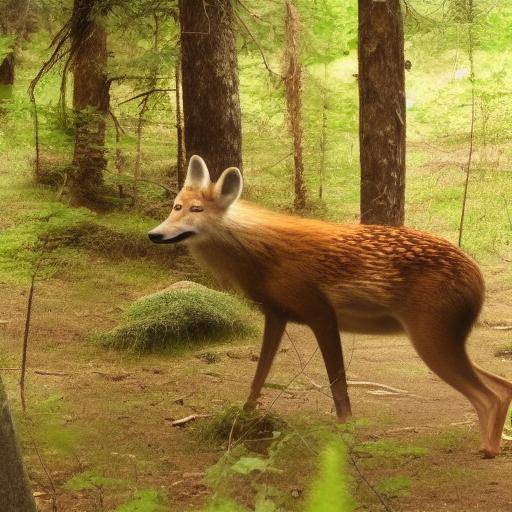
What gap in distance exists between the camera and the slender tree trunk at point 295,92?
1339cm

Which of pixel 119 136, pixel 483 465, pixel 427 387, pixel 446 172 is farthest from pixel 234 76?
pixel 446 172

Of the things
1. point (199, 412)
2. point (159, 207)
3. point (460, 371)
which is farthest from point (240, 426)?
point (159, 207)

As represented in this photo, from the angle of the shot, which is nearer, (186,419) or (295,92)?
(186,419)

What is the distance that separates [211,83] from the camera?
10.6 metres

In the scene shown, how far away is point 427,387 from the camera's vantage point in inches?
301

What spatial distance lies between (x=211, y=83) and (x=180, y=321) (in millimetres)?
3479

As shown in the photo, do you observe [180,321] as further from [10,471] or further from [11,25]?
[11,25]

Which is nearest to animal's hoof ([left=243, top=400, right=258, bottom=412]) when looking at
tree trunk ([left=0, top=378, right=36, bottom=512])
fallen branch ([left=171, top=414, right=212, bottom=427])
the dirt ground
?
the dirt ground

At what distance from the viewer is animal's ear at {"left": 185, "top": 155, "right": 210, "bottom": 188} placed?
5766 mm

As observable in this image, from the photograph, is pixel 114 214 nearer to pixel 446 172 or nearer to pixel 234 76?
pixel 234 76

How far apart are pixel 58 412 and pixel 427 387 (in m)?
3.31

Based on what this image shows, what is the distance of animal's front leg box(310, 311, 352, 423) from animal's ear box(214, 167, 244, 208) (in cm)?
100

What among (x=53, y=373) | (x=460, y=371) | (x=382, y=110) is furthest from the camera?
(x=382, y=110)

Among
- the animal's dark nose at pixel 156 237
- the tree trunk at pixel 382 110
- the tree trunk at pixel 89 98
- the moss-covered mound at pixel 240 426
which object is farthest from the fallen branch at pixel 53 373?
the tree trunk at pixel 89 98
